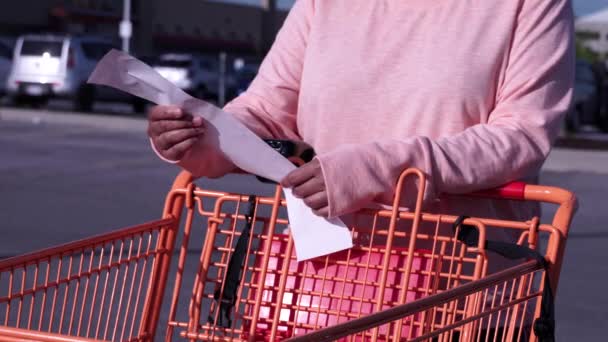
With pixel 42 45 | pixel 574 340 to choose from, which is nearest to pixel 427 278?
pixel 574 340

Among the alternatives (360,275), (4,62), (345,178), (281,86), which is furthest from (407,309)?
(4,62)

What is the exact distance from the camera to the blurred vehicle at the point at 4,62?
3166 centimetres

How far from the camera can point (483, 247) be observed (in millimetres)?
2934

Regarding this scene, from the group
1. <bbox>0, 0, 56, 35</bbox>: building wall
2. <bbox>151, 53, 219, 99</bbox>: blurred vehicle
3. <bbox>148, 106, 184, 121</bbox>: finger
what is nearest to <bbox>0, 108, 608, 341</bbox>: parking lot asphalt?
<bbox>148, 106, 184, 121</bbox>: finger

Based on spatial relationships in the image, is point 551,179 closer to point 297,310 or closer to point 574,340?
point 574,340

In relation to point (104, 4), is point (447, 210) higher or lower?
lower

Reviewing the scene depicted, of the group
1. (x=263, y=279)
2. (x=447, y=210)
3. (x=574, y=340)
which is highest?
(x=447, y=210)

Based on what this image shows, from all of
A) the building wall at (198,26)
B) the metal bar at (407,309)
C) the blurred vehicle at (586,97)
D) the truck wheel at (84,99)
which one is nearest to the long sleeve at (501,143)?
the metal bar at (407,309)

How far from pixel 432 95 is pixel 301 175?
40 centimetres

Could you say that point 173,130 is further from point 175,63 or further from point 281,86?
point 175,63

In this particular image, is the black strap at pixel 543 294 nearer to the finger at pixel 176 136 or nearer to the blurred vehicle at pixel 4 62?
the finger at pixel 176 136

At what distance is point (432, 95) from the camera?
3119 millimetres

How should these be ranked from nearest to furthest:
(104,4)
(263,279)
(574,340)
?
1. (263,279)
2. (574,340)
3. (104,4)

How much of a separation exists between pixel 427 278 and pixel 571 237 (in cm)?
838
